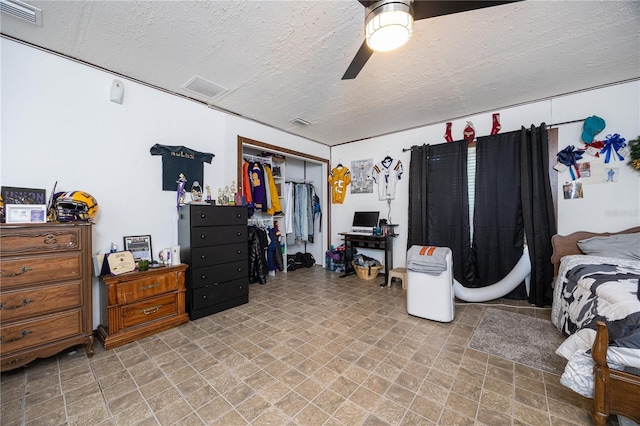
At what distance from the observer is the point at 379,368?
6.07 ft

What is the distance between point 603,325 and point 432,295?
1.44 metres

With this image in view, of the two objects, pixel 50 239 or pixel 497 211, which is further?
pixel 497 211

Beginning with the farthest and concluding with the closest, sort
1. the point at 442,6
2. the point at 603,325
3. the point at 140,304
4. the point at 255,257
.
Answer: the point at 255,257 < the point at 140,304 < the point at 442,6 < the point at 603,325

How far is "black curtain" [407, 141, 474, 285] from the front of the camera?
3.49m

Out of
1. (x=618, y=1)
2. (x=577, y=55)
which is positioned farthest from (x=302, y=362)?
(x=577, y=55)

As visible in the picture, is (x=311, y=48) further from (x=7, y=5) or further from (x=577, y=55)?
(x=577, y=55)

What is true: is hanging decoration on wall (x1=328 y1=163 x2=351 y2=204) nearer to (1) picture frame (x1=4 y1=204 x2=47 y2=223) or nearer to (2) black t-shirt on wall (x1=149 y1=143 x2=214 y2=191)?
(2) black t-shirt on wall (x1=149 y1=143 x2=214 y2=191)

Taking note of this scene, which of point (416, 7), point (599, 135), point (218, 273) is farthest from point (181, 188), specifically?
point (599, 135)

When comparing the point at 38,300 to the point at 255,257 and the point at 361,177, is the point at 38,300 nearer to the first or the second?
the point at 255,257

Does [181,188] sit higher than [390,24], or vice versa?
[390,24]

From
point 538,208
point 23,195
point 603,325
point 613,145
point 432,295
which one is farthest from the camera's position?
point 538,208

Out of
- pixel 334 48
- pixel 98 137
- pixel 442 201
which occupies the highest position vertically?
pixel 334 48

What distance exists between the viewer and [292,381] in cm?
171

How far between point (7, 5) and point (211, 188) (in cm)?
205
